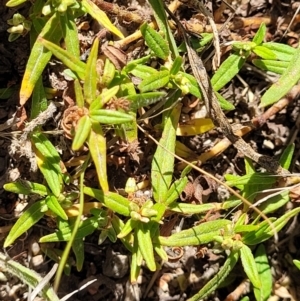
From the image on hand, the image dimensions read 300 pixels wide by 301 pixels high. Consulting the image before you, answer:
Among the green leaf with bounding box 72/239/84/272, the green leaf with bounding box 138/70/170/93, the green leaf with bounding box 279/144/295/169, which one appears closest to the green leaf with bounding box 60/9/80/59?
the green leaf with bounding box 138/70/170/93

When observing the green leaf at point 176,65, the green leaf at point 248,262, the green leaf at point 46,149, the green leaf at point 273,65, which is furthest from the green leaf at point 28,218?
the green leaf at point 273,65

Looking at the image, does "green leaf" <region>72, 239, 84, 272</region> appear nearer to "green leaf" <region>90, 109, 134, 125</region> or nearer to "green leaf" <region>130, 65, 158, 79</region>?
"green leaf" <region>90, 109, 134, 125</region>

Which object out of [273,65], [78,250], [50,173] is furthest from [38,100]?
[273,65]

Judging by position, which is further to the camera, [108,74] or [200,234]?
[200,234]

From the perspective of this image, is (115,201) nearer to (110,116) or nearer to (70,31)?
(110,116)

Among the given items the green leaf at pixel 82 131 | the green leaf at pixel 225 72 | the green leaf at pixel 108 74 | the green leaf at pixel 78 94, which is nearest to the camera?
the green leaf at pixel 82 131

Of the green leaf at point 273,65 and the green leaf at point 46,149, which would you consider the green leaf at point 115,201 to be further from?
the green leaf at point 273,65
